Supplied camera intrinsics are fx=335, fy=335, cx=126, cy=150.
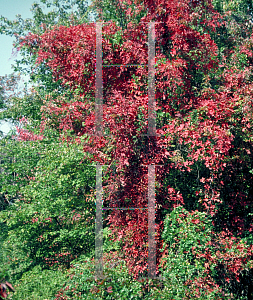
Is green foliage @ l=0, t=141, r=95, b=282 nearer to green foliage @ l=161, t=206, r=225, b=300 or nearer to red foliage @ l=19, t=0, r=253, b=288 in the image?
red foliage @ l=19, t=0, r=253, b=288

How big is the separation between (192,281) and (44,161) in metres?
4.66

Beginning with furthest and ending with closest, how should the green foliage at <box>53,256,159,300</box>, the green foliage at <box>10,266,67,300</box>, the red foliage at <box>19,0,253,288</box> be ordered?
1. the green foliage at <box>10,266,67,300</box>
2. the red foliage at <box>19,0,253,288</box>
3. the green foliage at <box>53,256,159,300</box>

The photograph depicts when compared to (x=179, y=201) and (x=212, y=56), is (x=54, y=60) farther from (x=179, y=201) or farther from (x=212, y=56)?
(x=179, y=201)

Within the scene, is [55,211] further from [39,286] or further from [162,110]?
[162,110]

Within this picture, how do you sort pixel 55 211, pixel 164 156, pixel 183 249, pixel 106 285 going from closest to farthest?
1. pixel 106 285
2. pixel 183 249
3. pixel 164 156
4. pixel 55 211

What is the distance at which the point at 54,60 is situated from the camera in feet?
27.9

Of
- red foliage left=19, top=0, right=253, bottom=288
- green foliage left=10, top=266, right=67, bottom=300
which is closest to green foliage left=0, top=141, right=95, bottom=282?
red foliage left=19, top=0, right=253, bottom=288

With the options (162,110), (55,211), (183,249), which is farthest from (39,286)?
(162,110)

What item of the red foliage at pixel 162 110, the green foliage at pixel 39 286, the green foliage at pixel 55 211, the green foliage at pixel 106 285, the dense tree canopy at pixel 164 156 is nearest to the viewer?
the green foliage at pixel 106 285

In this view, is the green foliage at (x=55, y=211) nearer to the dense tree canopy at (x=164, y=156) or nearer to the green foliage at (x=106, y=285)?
the dense tree canopy at (x=164, y=156)

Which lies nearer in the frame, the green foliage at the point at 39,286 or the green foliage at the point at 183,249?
the green foliage at the point at 183,249

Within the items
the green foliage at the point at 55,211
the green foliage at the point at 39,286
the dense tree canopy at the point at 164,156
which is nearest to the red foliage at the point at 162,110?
the dense tree canopy at the point at 164,156

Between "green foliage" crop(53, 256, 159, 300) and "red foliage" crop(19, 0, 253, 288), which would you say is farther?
"red foliage" crop(19, 0, 253, 288)

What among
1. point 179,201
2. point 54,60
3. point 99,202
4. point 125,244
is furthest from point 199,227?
point 54,60
